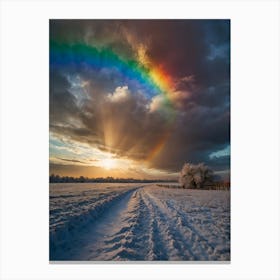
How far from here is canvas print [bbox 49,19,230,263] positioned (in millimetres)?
4516

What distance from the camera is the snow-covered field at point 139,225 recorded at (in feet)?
13.0

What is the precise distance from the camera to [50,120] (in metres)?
4.52

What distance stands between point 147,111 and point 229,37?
6.31 ft

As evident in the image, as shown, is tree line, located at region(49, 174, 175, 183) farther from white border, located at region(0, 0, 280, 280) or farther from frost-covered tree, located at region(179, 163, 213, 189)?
frost-covered tree, located at region(179, 163, 213, 189)

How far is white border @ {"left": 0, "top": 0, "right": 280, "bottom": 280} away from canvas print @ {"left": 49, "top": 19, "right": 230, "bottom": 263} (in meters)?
0.18
